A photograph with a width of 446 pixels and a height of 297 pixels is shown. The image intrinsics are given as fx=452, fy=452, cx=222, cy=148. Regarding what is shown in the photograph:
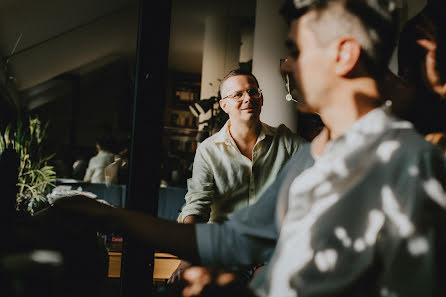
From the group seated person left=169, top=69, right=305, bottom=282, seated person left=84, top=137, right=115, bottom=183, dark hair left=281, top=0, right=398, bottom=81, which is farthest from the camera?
seated person left=84, top=137, right=115, bottom=183

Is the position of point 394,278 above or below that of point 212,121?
below

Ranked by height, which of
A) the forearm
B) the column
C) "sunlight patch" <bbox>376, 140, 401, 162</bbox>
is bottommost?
the forearm

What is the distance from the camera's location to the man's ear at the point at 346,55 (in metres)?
1.00

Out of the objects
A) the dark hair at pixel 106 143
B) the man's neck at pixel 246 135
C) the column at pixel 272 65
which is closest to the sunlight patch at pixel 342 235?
the man's neck at pixel 246 135

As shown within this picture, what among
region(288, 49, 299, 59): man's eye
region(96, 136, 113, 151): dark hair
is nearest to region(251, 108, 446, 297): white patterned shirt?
region(288, 49, 299, 59): man's eye

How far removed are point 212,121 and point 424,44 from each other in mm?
3652

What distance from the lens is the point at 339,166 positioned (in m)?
0.93

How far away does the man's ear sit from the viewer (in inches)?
39.3

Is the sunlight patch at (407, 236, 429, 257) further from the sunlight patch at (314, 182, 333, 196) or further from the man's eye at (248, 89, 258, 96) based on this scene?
the man's eye at (248, 89, 258, 96)

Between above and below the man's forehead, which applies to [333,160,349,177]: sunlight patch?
below

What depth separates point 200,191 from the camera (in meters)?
2.45

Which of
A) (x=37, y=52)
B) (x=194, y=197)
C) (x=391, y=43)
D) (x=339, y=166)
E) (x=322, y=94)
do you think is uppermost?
(x=37, y=52)

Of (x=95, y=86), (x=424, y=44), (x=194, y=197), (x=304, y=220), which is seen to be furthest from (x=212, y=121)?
(x=95, y=86)

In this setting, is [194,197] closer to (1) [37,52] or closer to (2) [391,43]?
(2) [391,43]
